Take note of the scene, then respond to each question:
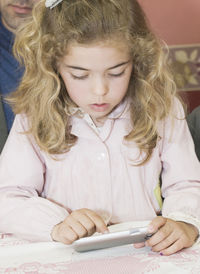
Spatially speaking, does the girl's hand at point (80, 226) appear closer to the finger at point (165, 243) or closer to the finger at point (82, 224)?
the finger at point (82, 224)

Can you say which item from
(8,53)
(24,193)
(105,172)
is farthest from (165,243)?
(8,53)

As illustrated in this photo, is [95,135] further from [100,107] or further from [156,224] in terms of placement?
[156,224]

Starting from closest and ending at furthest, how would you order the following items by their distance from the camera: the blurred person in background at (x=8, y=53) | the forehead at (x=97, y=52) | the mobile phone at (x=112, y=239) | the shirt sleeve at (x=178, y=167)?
1. the mobile phone at (x=112, y=239)
2. the forehead at (x=97, y=52)
3. the shirt sleeve at (x=178, y=167)
4. the blurred person in background at (x=8, y=53)

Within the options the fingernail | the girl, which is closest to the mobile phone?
the fingernail

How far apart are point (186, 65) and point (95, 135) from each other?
709 millimetres

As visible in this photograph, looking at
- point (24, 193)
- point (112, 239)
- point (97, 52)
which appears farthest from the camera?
point (24, 193)

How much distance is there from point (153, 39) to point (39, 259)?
0.64 m

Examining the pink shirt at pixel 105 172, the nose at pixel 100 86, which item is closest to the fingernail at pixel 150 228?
the pink shirt at pixel 105 172

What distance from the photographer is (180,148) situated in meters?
1.31

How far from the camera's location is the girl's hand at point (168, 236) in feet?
3.38

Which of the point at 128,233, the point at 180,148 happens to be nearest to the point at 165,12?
the point at 180,148

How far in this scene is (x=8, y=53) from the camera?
61.3 inches

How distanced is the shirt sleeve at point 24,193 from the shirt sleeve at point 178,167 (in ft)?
0.98

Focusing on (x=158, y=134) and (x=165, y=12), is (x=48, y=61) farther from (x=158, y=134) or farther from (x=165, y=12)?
(x=165, y=12)
